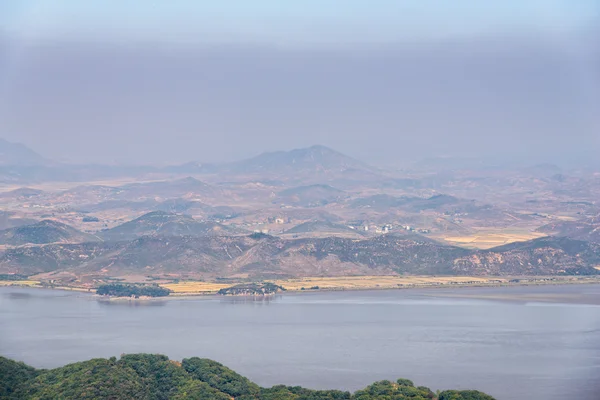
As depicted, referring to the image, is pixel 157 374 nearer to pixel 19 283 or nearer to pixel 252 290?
pixel 252 290

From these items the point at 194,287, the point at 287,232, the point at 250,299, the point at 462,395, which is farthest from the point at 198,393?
the point at 287,232

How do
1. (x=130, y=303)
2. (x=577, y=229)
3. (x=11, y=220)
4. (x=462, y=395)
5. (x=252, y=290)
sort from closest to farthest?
1. (x=462, y=395)
2. (x=130, y=303)
3. (x=252, y=290)
4. (x=577, y=229)
5. (x=11, y=220)

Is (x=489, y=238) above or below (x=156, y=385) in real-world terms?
above

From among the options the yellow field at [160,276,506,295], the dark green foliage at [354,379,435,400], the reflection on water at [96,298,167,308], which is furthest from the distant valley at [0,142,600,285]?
the dark green foliage at [354,379,435,400]

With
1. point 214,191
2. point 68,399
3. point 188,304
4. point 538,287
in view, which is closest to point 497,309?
point 538,287

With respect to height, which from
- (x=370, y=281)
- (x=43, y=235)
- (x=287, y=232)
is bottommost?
(x=370, y=281)

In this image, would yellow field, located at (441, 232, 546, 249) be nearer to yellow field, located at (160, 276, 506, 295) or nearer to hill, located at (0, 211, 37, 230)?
yellow field, located at (160, 276, 506, 295)
